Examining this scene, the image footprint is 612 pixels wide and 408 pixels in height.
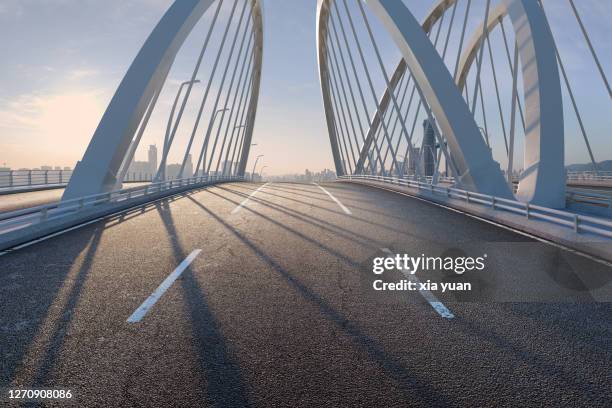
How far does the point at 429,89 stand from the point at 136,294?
16.7m

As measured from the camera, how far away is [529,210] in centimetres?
1066

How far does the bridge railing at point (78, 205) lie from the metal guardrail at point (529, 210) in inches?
478

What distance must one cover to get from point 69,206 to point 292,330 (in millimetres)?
10541

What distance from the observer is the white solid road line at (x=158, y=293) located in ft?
14.0

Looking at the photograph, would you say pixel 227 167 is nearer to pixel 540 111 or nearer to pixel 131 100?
pixel 131 100

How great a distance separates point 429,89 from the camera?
18.1m

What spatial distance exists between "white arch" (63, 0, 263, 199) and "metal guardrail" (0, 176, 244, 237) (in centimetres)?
49

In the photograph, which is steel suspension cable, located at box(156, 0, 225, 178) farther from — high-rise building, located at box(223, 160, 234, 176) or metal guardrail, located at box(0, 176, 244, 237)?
high-rise building, located at box(223, 160, 234, 176)

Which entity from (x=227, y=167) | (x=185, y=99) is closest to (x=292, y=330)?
(x=185, y=99)

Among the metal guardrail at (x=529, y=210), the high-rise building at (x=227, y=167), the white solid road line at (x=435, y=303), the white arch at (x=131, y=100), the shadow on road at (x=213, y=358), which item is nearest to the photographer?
the shadow on road at (x=213, y=358)

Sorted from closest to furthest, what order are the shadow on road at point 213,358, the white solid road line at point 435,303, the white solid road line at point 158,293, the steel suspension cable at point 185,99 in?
the shadow on road at point 213,358 → the white solid road line at point 158,293 → the white solid road line at point 435,303 → the steel suspension cable at point 185,99

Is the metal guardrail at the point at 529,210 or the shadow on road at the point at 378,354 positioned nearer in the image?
the shadow on road at the point at 378,354

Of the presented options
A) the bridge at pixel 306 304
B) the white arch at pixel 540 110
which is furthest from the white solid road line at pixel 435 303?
the white arch at pixel 540 110

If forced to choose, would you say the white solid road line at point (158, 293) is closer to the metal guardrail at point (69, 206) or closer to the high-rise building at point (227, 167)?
the metal guardrail at point (69, 206)
